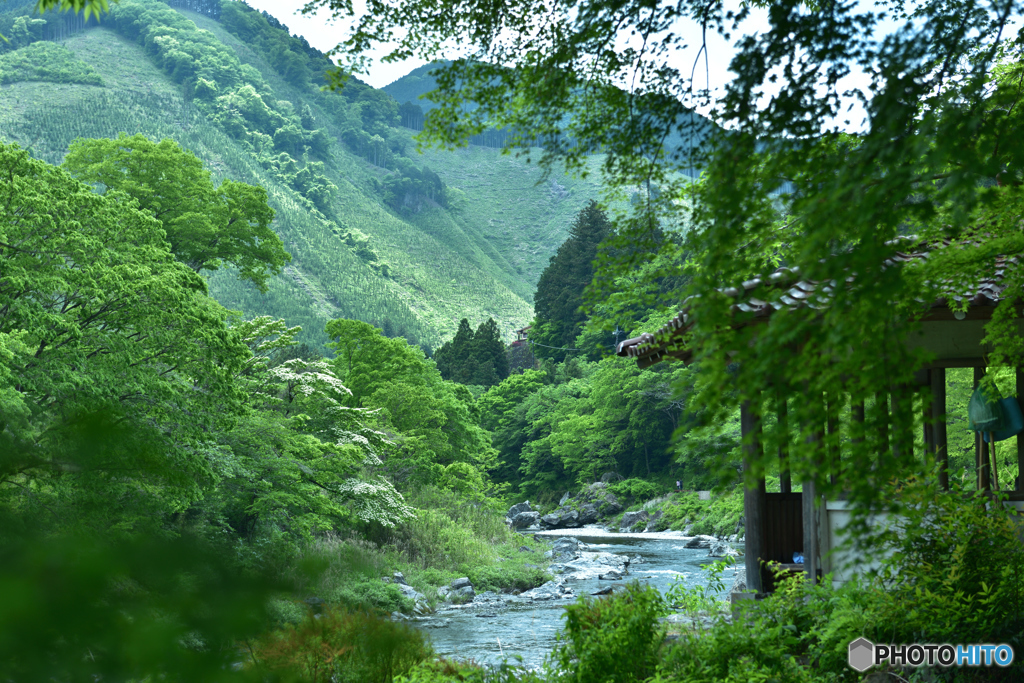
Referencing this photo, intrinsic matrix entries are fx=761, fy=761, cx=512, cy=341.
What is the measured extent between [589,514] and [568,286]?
21374mm

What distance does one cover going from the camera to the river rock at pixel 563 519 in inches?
1426

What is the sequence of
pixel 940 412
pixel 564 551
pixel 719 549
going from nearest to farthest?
pixel 940 412 < pixel 564 551 < pixel 719 549

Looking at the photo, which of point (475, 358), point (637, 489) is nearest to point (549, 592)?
point (637, 489)

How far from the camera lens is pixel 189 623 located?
1.00m

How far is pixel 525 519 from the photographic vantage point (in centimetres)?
3694

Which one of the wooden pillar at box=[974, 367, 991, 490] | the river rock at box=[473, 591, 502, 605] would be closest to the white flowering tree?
the river rock at box=[473, 591, 502, 605]

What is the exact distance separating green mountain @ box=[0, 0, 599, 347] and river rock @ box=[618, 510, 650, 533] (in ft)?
108

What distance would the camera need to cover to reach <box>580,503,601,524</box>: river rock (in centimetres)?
3666

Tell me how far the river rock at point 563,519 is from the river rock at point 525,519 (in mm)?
593

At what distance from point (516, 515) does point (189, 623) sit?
3761cm

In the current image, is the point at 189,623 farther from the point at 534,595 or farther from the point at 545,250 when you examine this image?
the point at 545,250

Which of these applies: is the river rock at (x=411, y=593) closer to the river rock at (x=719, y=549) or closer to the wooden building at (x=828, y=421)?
the wooden building at (x=828, y=421)

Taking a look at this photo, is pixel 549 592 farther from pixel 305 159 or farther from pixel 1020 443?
pixel 305 159

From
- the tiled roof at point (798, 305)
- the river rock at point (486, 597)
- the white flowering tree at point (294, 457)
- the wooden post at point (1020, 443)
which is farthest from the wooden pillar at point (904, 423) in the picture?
the river rock at point (486, 597)
